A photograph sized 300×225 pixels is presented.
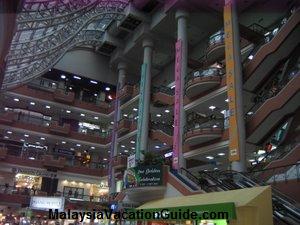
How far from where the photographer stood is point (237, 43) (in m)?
33.2

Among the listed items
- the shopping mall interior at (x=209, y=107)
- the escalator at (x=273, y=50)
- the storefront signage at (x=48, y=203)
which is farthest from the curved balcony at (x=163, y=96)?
the storefront signage at (x=48, y=203)

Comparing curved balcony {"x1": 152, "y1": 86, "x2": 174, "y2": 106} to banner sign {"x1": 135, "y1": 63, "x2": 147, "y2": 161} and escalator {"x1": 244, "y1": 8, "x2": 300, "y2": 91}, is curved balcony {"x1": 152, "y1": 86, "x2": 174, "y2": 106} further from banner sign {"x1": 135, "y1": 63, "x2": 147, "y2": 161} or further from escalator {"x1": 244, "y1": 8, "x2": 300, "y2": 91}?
escalator {"x1": 244, "y1": 8, "x2": 300, "y2": 91}

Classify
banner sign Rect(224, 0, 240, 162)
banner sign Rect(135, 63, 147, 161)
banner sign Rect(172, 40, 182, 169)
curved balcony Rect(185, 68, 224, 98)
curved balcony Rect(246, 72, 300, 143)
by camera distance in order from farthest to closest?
1. banner sign Rect(135, 63, 147, 161)
2. banner sign Rect(172, 40, 182, 169)
3. curved balcony Rect(185, 68, 224, 98)
4. banner sign Rect(224, 0, 240, 162)
5. curved balcony Rect(246, 72, 300, 143)

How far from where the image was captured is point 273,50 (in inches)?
1184

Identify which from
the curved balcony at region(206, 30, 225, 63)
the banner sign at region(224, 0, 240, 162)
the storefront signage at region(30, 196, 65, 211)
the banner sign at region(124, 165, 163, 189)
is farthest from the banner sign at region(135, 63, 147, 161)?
the banner sign at region(224, 0, 240, 162)

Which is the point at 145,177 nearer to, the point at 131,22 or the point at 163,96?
the point at 163,96

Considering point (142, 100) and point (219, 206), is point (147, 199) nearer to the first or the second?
point (219, 206)

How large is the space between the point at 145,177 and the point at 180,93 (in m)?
13.5

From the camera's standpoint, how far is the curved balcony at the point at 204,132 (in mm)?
33312

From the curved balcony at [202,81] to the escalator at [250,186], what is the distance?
453 inches

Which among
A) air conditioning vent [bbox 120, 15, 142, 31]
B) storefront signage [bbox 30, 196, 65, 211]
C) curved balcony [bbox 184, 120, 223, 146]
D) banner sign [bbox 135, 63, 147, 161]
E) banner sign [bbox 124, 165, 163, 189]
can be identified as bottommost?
storefront signage [bbox 30, 196, 65, 211]

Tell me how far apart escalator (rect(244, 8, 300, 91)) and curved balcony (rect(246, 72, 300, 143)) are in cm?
277

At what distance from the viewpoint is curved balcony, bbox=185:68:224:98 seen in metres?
35.2

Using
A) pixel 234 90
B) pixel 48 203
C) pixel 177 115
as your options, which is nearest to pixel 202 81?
pixel 177 115
